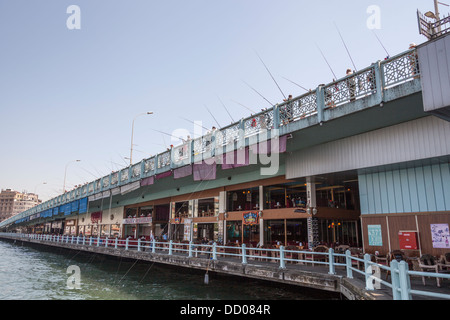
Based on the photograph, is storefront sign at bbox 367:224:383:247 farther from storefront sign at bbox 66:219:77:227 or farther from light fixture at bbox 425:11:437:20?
storefront sign at bbox 66:219:77:227

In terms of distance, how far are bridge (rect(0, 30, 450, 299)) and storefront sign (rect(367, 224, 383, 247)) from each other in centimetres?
5

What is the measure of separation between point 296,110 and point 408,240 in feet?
24.2

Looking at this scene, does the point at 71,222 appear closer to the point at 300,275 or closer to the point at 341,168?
the point at 341,168

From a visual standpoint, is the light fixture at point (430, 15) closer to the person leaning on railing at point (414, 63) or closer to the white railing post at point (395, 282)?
the person leaning on railing at point (414, 63)

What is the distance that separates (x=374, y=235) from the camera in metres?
14.9

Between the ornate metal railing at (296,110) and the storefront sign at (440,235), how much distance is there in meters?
5.96

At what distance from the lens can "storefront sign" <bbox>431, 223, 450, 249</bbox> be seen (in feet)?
41.1

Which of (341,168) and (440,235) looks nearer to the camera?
(440,235)

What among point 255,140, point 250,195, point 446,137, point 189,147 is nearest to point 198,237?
A: point 250,195

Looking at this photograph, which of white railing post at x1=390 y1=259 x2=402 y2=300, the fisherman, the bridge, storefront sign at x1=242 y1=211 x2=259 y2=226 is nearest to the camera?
white railing post at x1=390 y1=259 x2=402 y2=300

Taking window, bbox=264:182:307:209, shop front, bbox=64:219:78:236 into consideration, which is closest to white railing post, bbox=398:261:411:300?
window, bbox=264:182:307:209

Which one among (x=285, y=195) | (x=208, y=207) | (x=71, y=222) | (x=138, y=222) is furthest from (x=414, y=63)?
(x=71, y=222)

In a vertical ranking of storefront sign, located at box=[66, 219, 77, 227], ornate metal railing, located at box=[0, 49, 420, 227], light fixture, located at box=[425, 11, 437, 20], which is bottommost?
storefront sign, located at box=[66, 219, 77, 227]
